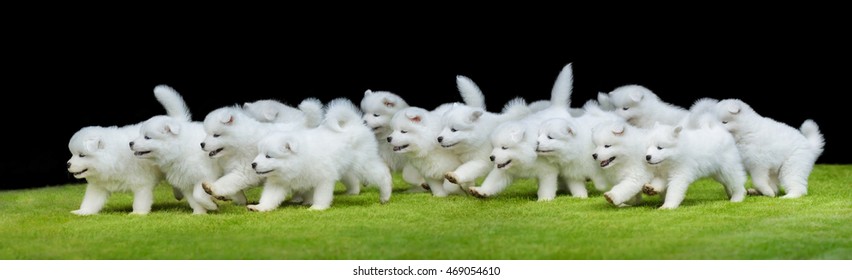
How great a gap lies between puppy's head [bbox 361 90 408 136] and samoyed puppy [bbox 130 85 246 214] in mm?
1863

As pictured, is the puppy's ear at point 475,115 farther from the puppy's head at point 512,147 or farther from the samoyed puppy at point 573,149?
the samoyed puppy at point 573,149

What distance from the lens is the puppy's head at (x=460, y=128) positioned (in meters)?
11.0

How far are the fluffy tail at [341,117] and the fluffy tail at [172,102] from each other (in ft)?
3.50

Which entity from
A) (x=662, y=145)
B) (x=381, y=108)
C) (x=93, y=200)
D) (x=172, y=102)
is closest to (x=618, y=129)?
(x=662, y=145)

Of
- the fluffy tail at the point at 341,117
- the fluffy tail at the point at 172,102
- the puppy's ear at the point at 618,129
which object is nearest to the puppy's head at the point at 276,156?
the fluffy tail at the point at 341,117

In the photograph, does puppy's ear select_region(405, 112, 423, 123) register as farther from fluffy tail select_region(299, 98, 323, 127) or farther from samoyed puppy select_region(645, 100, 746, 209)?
samoyed puppy select_region(645, 100, 746, 209)

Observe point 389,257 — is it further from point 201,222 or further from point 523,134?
point 523,134

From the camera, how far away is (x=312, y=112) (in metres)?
11.4

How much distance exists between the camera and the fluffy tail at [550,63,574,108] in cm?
1167

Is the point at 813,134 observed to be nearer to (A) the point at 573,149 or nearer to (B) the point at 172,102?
(A) the point at 573,149

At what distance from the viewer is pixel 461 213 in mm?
10234

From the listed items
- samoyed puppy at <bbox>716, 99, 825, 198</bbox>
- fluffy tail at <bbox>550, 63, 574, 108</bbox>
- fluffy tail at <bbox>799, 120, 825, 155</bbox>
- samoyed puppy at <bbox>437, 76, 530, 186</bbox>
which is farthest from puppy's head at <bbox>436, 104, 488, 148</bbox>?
fluffy tail at <bbox>799, 120, 825, 155</bbox>

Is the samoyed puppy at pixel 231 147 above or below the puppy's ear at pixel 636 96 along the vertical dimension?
below
